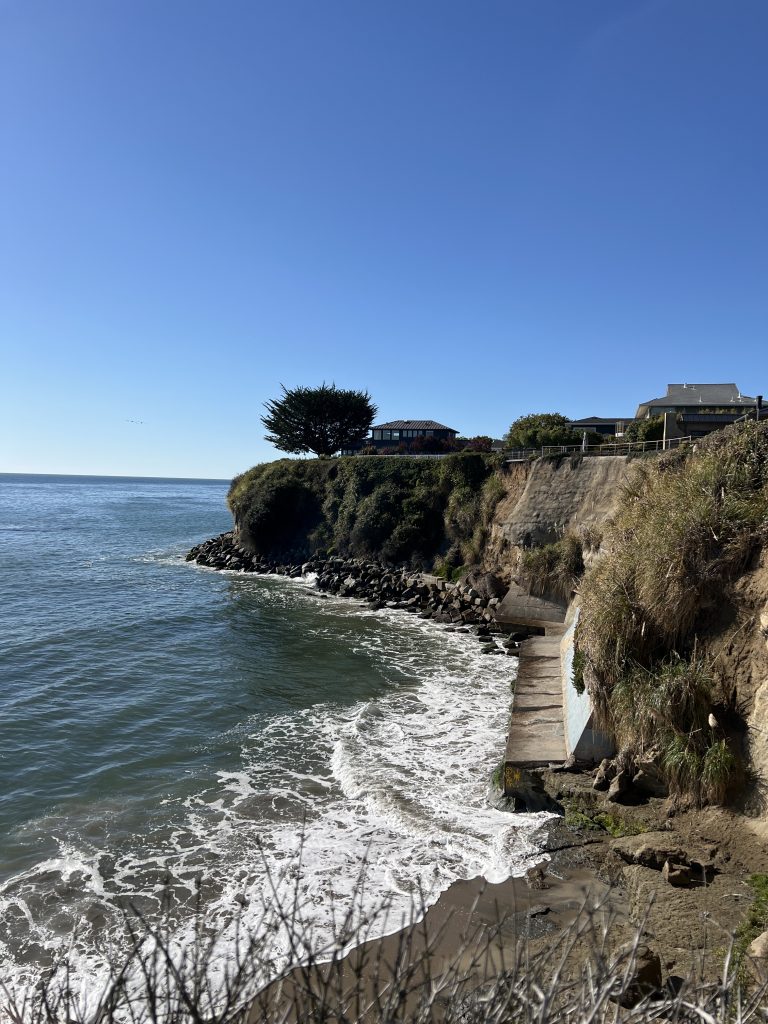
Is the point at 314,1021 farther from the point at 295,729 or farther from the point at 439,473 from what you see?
the point at 439,473

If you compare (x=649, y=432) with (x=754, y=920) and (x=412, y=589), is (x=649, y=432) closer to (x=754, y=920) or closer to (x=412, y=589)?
(x=412, y=589)

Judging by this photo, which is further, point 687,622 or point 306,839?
point 687,622

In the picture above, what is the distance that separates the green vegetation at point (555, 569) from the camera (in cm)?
2438

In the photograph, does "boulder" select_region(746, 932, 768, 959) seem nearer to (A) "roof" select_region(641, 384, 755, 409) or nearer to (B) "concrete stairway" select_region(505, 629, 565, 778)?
(B) "concrete stairway" select_region(505, 629, 565, 778)

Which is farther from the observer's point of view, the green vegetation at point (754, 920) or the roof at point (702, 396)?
the roof at point (702, 396)

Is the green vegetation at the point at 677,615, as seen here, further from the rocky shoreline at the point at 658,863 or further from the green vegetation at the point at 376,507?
the green vegetation at the point at 376,507

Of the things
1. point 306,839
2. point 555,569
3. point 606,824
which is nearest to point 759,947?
point 606,824

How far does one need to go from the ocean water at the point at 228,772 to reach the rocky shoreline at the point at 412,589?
51.3 inches

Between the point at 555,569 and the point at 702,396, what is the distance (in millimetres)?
35257

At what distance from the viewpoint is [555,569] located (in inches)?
971

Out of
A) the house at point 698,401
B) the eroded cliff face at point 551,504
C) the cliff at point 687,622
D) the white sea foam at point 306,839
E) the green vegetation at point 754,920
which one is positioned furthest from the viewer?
the house at point 698,401

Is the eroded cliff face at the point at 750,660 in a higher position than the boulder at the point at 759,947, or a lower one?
higher

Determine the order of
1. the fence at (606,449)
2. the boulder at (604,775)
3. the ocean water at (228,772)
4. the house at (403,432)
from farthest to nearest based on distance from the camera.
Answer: the house at (403,432) < the fence at (606,449) < the boulder at (604,775) < the ocean water at (228,772)

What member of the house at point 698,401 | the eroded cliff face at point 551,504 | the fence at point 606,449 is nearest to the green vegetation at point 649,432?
the fence at point 606,449
